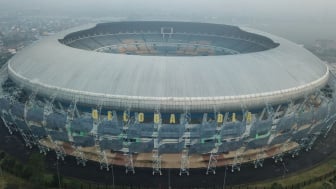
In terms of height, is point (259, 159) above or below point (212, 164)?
below

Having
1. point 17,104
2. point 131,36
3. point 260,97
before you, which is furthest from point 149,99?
point 131,36

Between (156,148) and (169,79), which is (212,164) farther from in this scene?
(169,79)

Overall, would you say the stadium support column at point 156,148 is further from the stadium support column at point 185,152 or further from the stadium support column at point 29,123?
the stadium support column at point 29,123

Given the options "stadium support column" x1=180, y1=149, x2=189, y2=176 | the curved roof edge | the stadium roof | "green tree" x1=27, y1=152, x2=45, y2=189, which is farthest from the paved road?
the stadium roof

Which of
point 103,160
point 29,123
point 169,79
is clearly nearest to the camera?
point 169,79

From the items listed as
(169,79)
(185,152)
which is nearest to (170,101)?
(169,79)

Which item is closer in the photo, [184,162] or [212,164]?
[184,162]

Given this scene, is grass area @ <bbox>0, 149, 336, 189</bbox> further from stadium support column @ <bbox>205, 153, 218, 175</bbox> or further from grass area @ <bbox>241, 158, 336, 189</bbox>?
stadium support column @ <bbox>205, 153, 218, 175</bbox>
